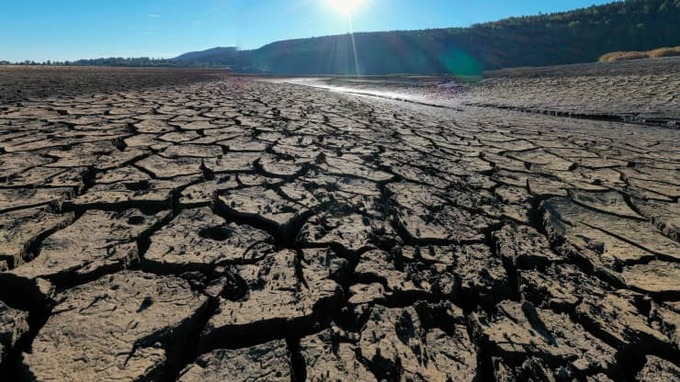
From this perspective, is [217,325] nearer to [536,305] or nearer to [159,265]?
[159,265]

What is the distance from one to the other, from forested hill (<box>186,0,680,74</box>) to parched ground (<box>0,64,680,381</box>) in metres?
26.0

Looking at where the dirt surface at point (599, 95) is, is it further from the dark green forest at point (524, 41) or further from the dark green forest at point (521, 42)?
the dark green forest at point (521, 42)

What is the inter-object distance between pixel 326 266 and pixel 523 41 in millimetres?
39006

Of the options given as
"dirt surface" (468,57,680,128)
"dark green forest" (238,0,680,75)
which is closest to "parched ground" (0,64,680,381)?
"dirt surface" (468,57,680,128)

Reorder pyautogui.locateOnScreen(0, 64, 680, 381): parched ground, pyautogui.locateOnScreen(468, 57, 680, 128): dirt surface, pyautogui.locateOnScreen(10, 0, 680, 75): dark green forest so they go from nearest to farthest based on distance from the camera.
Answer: pyautogui.locateOnScreen(0, 64, 680, 381): parched ground → pyautogui.locateOnScreen(468, 57, 680, 128): dirt surface → pyautogui.locateOnScreen(10, 0, 680, 75): dark green forest

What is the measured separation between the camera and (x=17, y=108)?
12.5 ft

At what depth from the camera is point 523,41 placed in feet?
109

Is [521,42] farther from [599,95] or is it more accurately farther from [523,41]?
[599,95]

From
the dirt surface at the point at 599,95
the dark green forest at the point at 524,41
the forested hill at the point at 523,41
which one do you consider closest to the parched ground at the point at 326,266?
the dirt surface at the point at 599,95

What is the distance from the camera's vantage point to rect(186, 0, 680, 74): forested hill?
30.0 metres

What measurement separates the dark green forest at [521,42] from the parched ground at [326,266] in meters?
26.0

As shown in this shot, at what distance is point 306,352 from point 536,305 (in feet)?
2.26

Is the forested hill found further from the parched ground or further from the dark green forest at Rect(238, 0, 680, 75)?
the parched ground

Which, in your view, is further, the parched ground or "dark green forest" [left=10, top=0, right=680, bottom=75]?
"dark green forest" [left=10, top=0, right=680, bottom=75]
